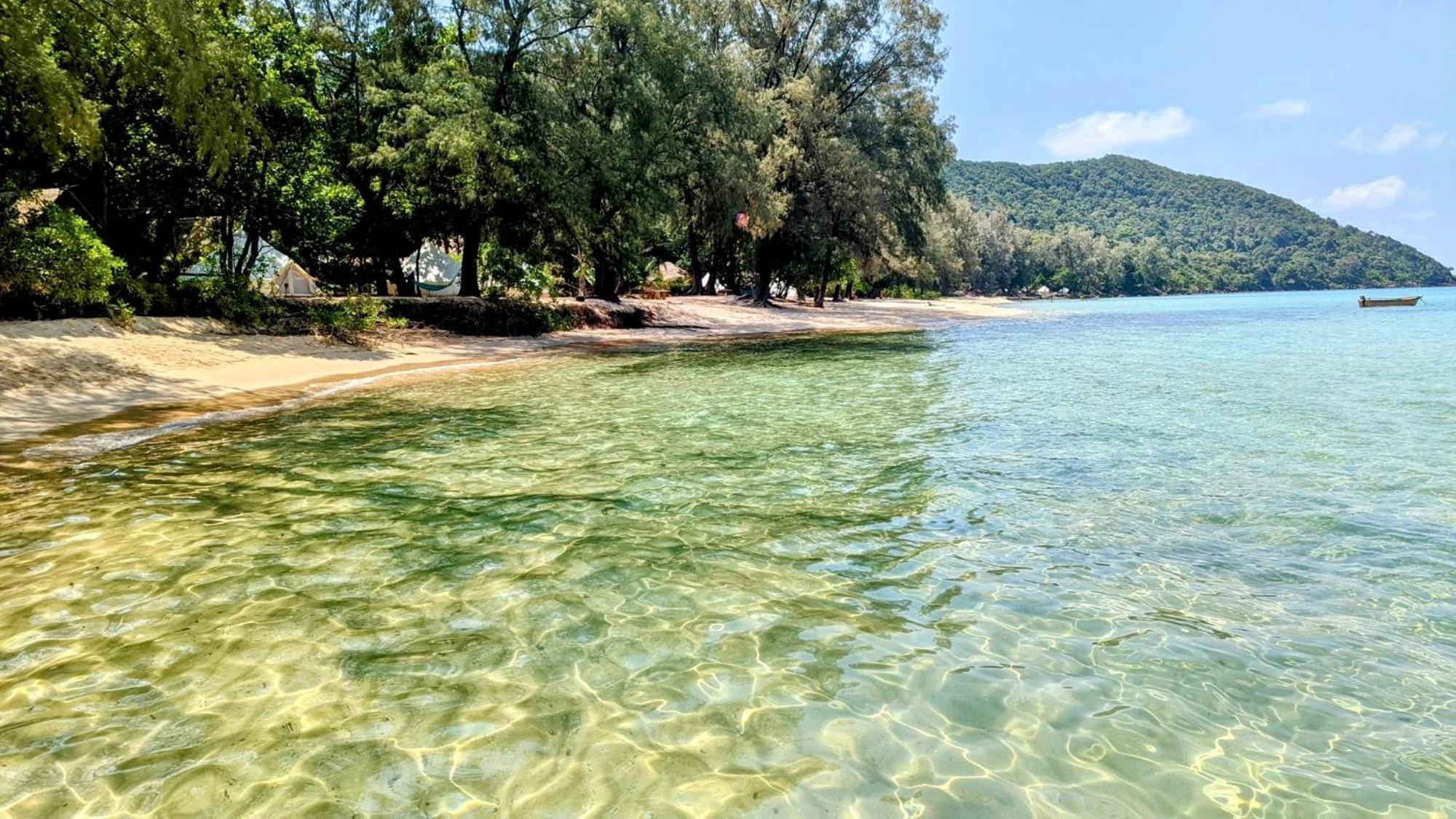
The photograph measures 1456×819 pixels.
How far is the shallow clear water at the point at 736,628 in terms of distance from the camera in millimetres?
3031

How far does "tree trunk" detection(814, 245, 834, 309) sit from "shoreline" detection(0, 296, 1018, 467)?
1825 centimetres

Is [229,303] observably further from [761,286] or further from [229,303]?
[761,286]

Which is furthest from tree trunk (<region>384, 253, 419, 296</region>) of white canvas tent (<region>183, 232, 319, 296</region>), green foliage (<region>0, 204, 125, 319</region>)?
green foliage (<region>0, 204, 125, 319</region>)

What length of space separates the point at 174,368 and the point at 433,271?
59.2ft

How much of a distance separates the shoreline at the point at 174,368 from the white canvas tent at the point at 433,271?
786 cm

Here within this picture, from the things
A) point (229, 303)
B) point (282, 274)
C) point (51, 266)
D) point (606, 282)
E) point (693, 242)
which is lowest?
point (229, 303)

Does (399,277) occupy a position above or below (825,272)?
below

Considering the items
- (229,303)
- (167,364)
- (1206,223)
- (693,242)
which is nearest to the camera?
(167,364)

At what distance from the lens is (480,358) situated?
2069 centimetres

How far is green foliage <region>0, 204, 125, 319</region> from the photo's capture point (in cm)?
1452

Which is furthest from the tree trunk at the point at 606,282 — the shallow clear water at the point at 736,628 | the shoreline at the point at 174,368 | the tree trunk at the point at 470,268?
the shallow clear water at the point at 736,628

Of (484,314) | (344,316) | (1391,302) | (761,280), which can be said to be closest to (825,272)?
(761,280)

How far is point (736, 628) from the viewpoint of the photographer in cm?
441

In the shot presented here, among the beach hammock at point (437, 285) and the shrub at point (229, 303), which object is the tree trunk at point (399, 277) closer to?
the beach hammock at point (437, 285)
